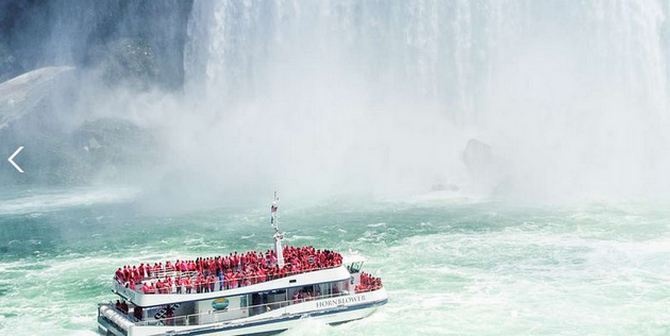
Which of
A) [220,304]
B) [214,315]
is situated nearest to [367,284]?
[220,304]

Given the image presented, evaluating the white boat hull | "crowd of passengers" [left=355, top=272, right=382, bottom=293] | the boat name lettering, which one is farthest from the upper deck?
"crowd of passengers" [left=355, top=272, right=382, bottom=293]

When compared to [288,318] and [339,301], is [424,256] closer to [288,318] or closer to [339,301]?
[339,301]

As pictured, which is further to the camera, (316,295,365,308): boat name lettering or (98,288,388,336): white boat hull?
(316,295,365,308): boat name lettering

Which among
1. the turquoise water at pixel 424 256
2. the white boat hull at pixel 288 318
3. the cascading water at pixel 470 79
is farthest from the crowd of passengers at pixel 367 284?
the cascading water at pixel 470 79

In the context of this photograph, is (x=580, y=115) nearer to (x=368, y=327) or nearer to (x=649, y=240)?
(x=649, y=240)

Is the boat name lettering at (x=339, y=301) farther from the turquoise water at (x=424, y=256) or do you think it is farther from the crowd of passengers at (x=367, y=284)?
the turquoise water at (x=424, y=256)

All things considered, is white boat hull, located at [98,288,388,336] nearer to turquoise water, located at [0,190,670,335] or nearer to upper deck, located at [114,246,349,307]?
turquoise water, located at [0,190,670,335]
